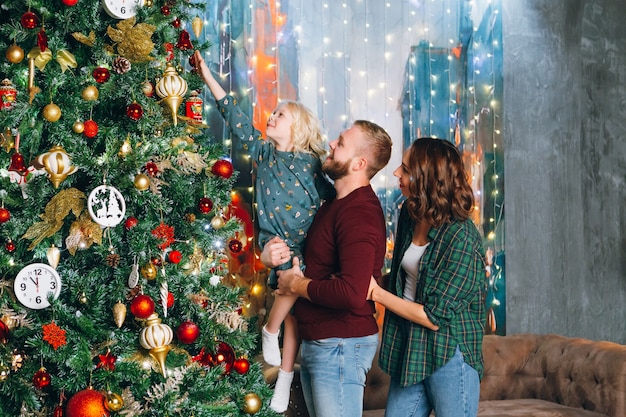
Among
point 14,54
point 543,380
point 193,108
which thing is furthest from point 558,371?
point 14,54

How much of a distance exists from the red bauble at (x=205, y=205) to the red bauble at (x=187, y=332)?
1.19ft

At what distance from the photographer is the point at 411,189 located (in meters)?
2.42

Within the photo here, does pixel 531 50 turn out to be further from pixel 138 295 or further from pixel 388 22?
pixel 138 295

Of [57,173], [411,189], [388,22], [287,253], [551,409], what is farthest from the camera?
[388,22]

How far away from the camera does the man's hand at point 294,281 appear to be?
2.50 metres

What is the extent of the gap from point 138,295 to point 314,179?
1015 millimetres

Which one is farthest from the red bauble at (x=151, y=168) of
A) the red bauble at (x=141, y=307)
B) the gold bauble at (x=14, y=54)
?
the gold bauble at (x=14, y=54)

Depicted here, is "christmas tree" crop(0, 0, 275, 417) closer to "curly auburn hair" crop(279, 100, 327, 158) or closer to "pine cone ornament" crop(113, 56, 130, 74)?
"pine cone ornament" crop(113, 56, 130, 74)

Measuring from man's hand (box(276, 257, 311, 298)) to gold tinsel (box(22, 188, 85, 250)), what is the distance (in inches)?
30.1

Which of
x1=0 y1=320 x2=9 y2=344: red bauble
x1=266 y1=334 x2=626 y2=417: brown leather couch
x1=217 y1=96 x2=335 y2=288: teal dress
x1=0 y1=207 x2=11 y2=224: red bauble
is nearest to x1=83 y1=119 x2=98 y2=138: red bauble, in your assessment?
x1=0 y1=207 x2=11 y2=224: red bauble

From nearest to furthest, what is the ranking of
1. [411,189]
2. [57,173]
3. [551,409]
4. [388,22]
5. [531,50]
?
[57,173], [411,189], [551,409], [388,22], [531,50]

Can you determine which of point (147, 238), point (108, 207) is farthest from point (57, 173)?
point (147, 238)

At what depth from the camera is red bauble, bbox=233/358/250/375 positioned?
240cm

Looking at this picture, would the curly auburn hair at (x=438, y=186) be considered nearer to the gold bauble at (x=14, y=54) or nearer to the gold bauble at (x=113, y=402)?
the gold bauble at (x=113, y=402)
